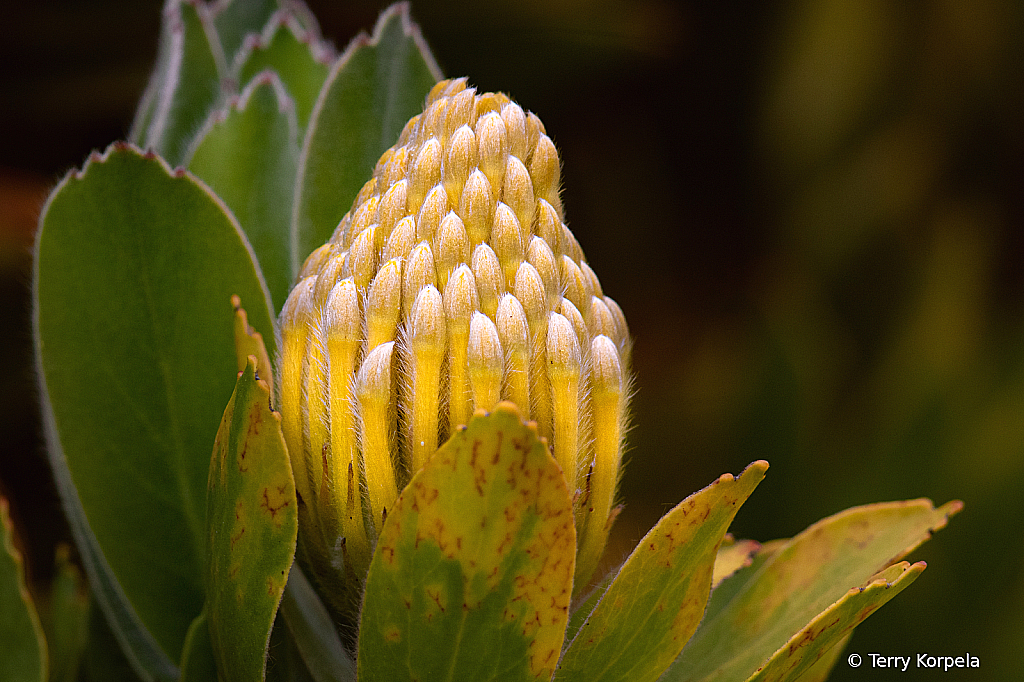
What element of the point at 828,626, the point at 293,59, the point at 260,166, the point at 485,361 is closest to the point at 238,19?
the point at 293,59

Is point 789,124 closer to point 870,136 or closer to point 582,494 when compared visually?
point 870,136

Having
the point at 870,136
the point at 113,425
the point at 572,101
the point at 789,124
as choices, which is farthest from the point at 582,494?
the point at 870,136

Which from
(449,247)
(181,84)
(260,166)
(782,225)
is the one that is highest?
(782,225)

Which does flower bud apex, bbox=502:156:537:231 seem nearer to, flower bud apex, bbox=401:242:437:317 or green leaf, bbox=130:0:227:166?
flower bud apex, bbox=401:242:437:317

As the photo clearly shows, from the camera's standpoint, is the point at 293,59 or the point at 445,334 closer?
the point at 445,334

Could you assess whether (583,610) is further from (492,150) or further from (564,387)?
(492,150)

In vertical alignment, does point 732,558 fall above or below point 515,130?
below

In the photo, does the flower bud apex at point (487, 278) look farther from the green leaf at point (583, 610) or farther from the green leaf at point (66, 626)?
the green leaf at point (66, 626)
